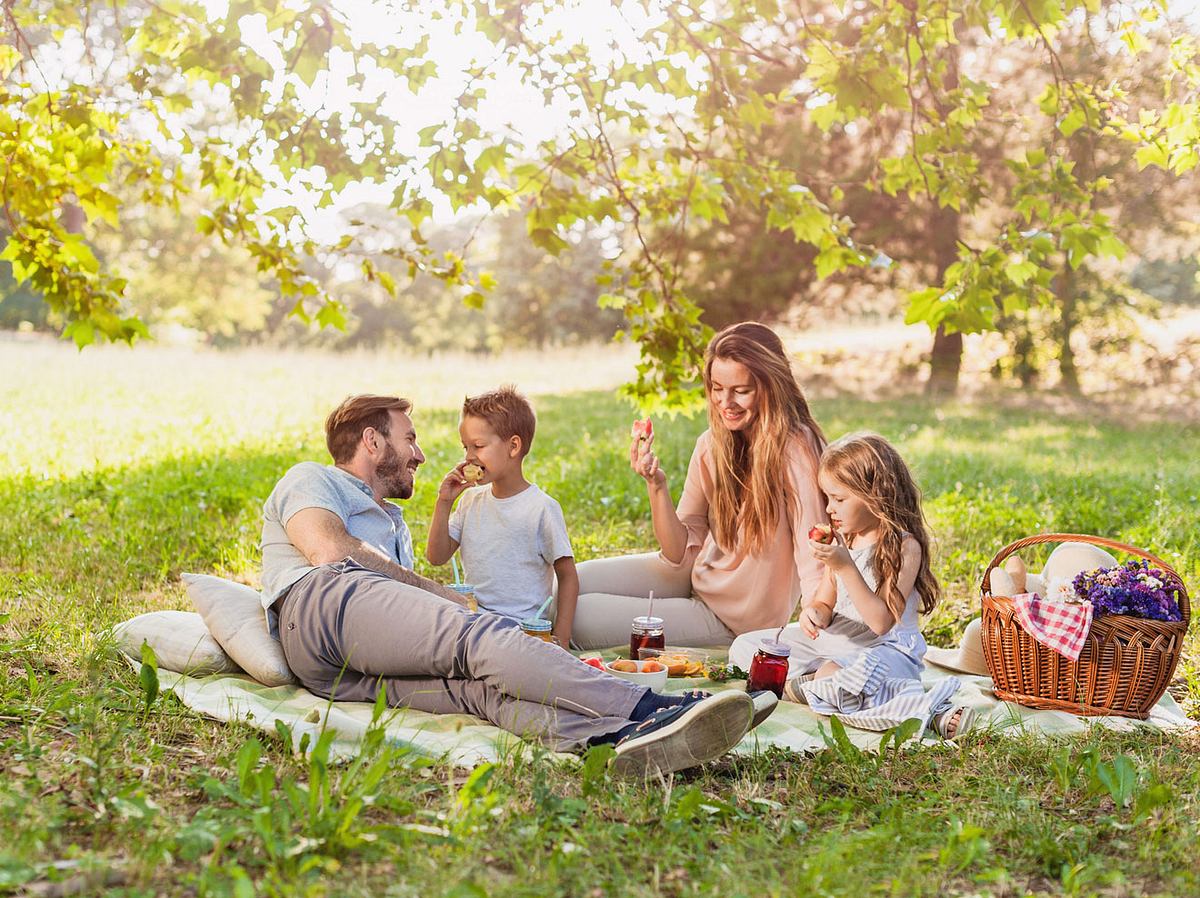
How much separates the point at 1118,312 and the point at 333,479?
21.7 m

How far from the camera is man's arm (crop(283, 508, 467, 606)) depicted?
4207 millimetres

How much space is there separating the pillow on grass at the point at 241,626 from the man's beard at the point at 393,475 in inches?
26.5

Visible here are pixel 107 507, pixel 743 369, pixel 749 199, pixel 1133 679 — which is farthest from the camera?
pixel 107 507

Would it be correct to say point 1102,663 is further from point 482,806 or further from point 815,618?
point 482,806

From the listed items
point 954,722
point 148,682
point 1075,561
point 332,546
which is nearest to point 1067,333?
point 1075,561

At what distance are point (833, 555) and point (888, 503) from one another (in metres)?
0.39

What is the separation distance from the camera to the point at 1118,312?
2273 cm

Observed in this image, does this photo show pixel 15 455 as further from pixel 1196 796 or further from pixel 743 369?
pixel 1196 796

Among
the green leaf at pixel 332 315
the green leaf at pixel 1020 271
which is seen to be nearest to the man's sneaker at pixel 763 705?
the green leaf at pixel 1020 271

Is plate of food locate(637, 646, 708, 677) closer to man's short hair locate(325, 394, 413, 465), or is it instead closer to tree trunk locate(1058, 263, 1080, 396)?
man's short hair locate(325, 394, 413, 465)

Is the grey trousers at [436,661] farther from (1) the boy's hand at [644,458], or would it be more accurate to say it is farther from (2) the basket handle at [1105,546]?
(2) the basket handle at [1105,546]

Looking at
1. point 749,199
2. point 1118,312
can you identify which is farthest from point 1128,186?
point 749,199

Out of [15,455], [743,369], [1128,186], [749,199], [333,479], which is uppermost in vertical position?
[1128,186]

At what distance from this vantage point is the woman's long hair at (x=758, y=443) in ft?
16.9
